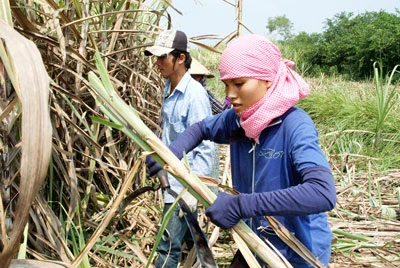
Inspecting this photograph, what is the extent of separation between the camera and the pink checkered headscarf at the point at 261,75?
1.22 meters

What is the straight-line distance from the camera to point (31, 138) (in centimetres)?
63

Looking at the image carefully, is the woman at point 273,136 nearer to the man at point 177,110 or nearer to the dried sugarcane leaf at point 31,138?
the dried sugarcane leaf at point 31,138

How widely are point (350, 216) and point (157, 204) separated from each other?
3.92ft

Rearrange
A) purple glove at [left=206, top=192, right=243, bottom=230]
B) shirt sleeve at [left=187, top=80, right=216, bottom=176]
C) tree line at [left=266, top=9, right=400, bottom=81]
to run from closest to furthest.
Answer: purple glove at [left=206, top=192, right=243, bottom=230], shirt sleeve at [left=187, top=80, right=216, bottom=176], tree line at [left=266, top=9, right=400, bottom=81]

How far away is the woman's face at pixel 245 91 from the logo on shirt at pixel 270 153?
137 mm

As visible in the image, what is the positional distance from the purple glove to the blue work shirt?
90cm

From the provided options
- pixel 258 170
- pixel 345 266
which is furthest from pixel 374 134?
pixel 258 170

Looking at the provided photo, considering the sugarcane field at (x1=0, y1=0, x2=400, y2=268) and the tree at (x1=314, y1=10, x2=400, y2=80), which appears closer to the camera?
the sugarcane field at (x1=0, y1=0, x2=400, y2=268)

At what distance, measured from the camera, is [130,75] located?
249 cm

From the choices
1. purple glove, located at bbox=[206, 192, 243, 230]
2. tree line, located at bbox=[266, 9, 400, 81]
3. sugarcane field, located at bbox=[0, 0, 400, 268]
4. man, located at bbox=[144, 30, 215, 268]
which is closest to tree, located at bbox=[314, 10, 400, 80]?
tree line, located at bbox=[266, 9, 400, 81]

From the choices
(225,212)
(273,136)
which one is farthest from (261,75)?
(225,212)

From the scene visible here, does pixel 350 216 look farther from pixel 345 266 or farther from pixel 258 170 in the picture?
pixel 258 170

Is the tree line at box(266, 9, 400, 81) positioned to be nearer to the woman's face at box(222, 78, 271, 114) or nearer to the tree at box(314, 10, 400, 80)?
the tree at box(314, 10, 400, 80)

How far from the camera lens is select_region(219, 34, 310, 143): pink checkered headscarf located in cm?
122
